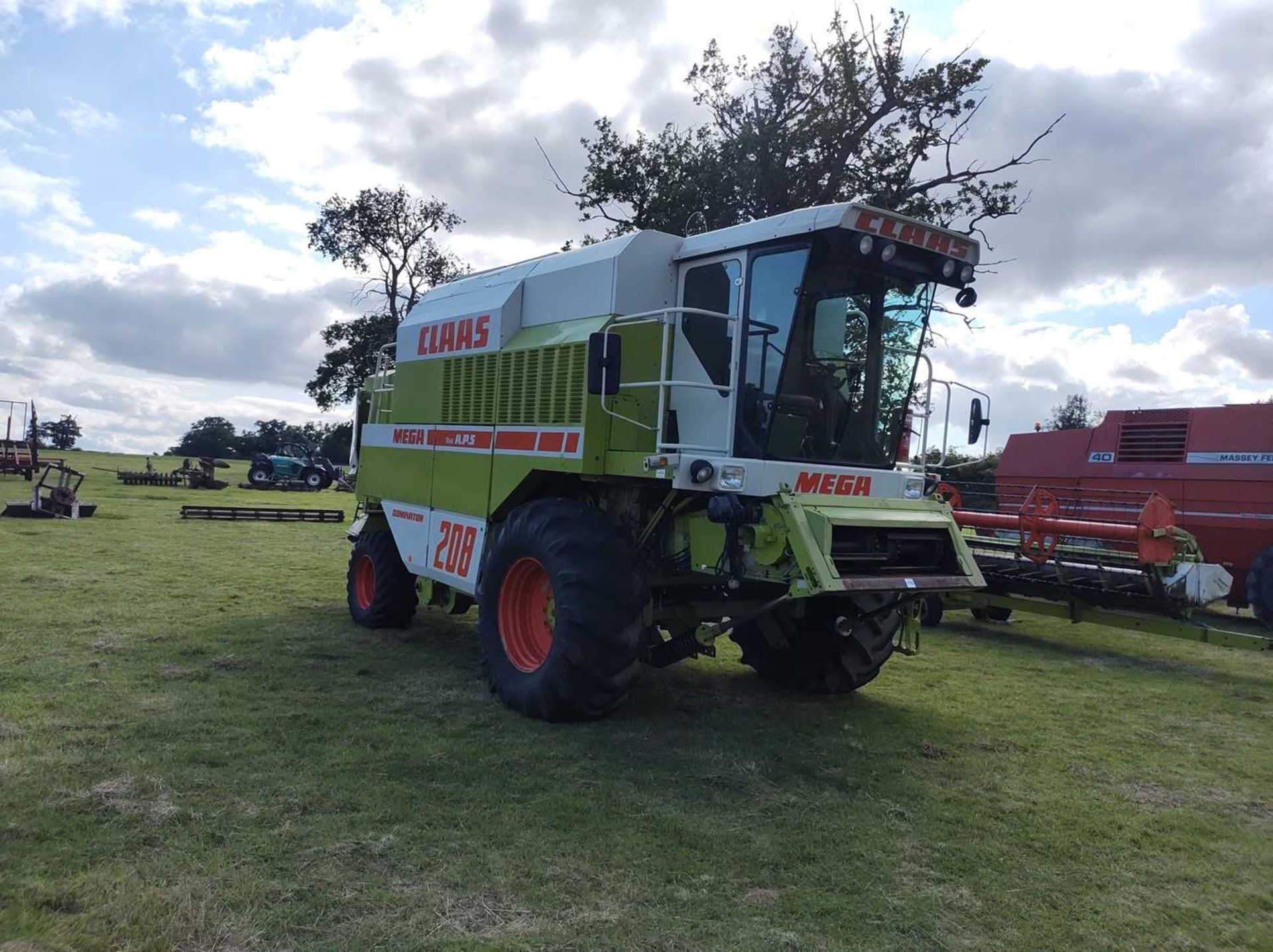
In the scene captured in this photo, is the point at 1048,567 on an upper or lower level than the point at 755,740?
upper

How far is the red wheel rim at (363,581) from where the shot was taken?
8938 mm

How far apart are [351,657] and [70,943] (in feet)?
14.8

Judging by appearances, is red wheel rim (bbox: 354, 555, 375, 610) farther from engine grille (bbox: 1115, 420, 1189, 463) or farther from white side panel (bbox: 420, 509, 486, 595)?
engine grille (bbox: 1115, 420, 1189, 463)

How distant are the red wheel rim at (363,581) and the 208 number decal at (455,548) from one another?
159cm

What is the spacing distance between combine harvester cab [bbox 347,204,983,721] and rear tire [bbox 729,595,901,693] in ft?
0.06

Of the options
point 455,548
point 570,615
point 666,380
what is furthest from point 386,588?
point 666,380

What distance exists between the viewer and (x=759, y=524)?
5.33m

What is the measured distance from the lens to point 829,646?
22.0 feet

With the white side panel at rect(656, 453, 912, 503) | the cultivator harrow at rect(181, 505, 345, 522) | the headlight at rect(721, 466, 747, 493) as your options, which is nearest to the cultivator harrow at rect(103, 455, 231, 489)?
the cultivator harrow at rect(181, 505, 345, 522)

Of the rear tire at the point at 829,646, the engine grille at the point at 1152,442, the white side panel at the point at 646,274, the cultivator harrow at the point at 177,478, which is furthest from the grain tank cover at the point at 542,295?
the cultivator harrow at the point at 177,478

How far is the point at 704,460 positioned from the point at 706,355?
3.03 ft

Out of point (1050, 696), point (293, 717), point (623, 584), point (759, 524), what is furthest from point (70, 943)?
point (1050, 696)

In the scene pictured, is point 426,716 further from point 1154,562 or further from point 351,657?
point 1154,562

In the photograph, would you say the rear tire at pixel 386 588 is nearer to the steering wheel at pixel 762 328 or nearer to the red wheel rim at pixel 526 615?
the red wheel rim at pixel 526 615
